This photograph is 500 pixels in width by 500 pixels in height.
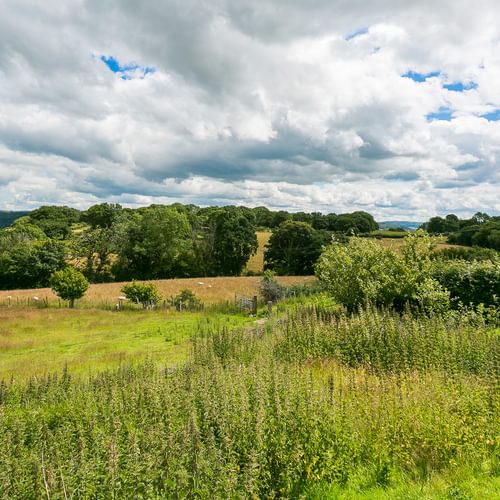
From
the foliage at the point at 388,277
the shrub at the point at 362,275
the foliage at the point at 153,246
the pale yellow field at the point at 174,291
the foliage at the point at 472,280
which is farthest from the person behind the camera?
the foliage at the point at 153,246

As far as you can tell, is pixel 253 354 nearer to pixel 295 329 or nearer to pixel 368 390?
pixel 295 329

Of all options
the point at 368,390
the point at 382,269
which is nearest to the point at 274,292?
the point at 382,269

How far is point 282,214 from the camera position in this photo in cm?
9581

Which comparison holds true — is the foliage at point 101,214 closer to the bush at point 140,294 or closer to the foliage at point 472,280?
the bush at point 140,294

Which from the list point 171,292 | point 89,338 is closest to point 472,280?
point 89,338

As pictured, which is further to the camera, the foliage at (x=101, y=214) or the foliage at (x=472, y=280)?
the foliage at (x=101, y=214)

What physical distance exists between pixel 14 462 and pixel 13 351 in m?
15.5

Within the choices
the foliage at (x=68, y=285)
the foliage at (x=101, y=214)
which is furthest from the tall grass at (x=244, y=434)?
the foliage at (x=101, y=214)

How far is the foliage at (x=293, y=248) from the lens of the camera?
5540 centimetres

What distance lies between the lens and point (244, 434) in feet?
15.2

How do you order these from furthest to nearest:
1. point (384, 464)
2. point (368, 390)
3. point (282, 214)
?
point (282, 214) → point (368, 390) → point (384, 464)

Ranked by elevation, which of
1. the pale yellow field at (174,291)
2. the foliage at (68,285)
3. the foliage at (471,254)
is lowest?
the pale yellow field at (174,291)

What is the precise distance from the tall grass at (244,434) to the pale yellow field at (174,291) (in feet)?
85.1

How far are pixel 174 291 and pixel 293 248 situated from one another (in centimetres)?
2287
